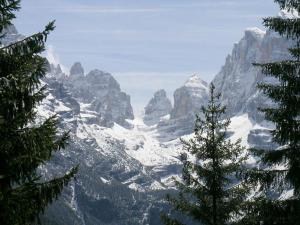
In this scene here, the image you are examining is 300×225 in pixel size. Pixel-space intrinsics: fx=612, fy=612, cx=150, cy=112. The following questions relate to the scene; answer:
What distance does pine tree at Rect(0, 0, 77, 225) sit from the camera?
58.1 feet

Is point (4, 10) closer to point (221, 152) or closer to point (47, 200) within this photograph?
point (47, 200)

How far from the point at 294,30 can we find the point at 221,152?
27.7ft

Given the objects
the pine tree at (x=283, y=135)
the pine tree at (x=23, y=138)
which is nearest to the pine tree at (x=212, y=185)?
the pine tree at (x=283, y=135)

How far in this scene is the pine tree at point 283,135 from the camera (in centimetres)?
2244

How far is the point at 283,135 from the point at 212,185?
7145 millimetres

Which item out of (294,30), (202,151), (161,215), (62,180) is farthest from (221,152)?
(62,180)

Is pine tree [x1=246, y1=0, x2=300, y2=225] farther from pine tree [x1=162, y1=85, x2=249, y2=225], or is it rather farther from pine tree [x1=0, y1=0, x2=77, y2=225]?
pine tree [x1=0, y1=0, x2=77, y2=225]

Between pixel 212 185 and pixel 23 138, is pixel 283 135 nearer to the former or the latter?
pixel 212 185

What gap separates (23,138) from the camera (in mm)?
18453

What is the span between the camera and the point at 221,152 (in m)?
29.5

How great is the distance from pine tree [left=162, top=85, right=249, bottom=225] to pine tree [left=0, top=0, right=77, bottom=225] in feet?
32.6

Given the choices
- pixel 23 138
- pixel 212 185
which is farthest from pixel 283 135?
pixel 23 138

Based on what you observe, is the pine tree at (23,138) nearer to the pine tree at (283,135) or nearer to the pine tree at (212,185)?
the pine tree at (283,135)

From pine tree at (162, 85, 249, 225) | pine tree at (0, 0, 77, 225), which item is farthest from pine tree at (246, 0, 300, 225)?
pine tree at (0, 0, 77, 225)
